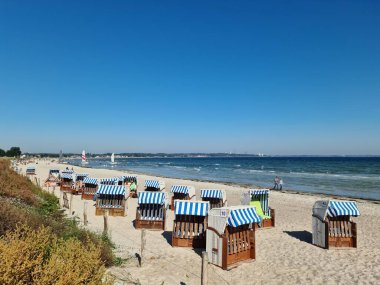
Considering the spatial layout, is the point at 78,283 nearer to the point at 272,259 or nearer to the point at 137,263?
the point at 137,263

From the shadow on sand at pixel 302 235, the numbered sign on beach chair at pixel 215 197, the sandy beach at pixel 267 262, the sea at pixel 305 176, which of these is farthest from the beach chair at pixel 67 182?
the sea at pixel 305 176

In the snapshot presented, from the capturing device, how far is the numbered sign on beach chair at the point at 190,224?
38.0ft

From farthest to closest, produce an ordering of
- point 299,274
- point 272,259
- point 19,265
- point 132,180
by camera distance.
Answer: point 132,180 < point 272,259 < point 299,274 < point 19,265

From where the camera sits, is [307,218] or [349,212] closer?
[349,212]

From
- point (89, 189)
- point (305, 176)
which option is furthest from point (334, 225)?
point (305, 176)

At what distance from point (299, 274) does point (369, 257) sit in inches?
130

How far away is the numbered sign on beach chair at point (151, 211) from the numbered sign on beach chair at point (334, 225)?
6.28 meters

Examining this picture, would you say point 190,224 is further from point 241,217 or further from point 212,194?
point 212,194

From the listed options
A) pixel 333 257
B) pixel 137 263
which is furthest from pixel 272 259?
pixel 137 263

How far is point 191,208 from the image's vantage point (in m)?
11.7

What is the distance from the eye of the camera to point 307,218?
18.5 m

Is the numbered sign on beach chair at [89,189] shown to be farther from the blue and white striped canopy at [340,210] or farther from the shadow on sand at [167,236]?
the blue and white striped canopy at [340,210]

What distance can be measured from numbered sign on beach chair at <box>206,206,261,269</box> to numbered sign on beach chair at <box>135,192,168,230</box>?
477 cm

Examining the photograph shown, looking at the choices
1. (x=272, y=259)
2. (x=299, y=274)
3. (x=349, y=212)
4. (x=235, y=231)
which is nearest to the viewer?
(x=299, y=274)
